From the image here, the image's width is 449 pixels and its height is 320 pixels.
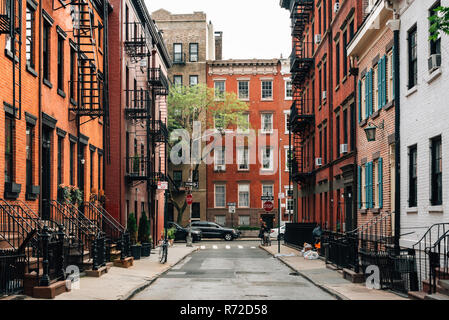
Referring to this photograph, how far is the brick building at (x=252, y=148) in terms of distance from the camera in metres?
71.1

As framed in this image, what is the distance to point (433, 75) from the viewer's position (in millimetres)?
16812

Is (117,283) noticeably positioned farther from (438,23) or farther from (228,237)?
(228,237)

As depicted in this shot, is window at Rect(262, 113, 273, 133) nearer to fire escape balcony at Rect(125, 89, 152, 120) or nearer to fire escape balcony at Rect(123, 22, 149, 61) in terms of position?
fire escape balcony at Rect(125, 89, 152, 120)

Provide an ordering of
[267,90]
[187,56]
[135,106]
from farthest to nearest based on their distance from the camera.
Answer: [187,56]
[267,90]
[135,106]

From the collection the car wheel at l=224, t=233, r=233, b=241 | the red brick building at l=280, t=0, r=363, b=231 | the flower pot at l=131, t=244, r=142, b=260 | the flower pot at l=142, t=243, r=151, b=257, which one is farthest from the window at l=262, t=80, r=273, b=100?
the flower pot at l=131, t=244, r=142, b=260

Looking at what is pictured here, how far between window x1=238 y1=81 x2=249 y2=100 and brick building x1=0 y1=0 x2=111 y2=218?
43.2 metres

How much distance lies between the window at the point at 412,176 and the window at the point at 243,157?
51.8 meters

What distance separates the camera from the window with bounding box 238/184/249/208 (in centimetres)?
7150

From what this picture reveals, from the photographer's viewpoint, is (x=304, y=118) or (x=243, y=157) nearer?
(x=304, y=118)

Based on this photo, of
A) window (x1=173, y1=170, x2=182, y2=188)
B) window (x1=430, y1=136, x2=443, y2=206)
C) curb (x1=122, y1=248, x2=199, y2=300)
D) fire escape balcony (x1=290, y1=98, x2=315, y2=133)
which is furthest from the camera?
window (x1=173, y1=170, x2=182, y2=188)

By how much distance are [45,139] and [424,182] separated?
11.2 meters

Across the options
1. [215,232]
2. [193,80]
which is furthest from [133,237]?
[193,80]

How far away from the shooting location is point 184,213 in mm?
71125

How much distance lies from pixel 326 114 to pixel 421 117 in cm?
1773
